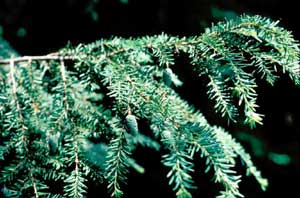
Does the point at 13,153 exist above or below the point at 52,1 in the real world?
below

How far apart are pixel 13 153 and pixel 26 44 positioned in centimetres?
192

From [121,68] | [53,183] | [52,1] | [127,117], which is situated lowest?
[53,183]

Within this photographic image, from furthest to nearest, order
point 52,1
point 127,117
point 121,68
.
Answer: point 52,1, point 121,68, point 127,117

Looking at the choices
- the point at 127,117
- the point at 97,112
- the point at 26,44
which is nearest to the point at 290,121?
the point at 26,44

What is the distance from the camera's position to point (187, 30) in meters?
2.70

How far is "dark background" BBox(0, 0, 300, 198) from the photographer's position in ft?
8.37

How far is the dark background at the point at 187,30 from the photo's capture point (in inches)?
100

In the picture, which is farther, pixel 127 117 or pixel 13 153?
pixel 13 153

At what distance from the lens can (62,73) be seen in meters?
0.97

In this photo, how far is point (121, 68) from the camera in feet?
2.74

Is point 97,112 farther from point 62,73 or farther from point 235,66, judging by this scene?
point 235,66

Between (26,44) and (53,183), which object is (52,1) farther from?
(53,183)

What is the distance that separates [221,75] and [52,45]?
2104 millimetres

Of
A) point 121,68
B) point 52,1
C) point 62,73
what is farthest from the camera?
point 52,1
